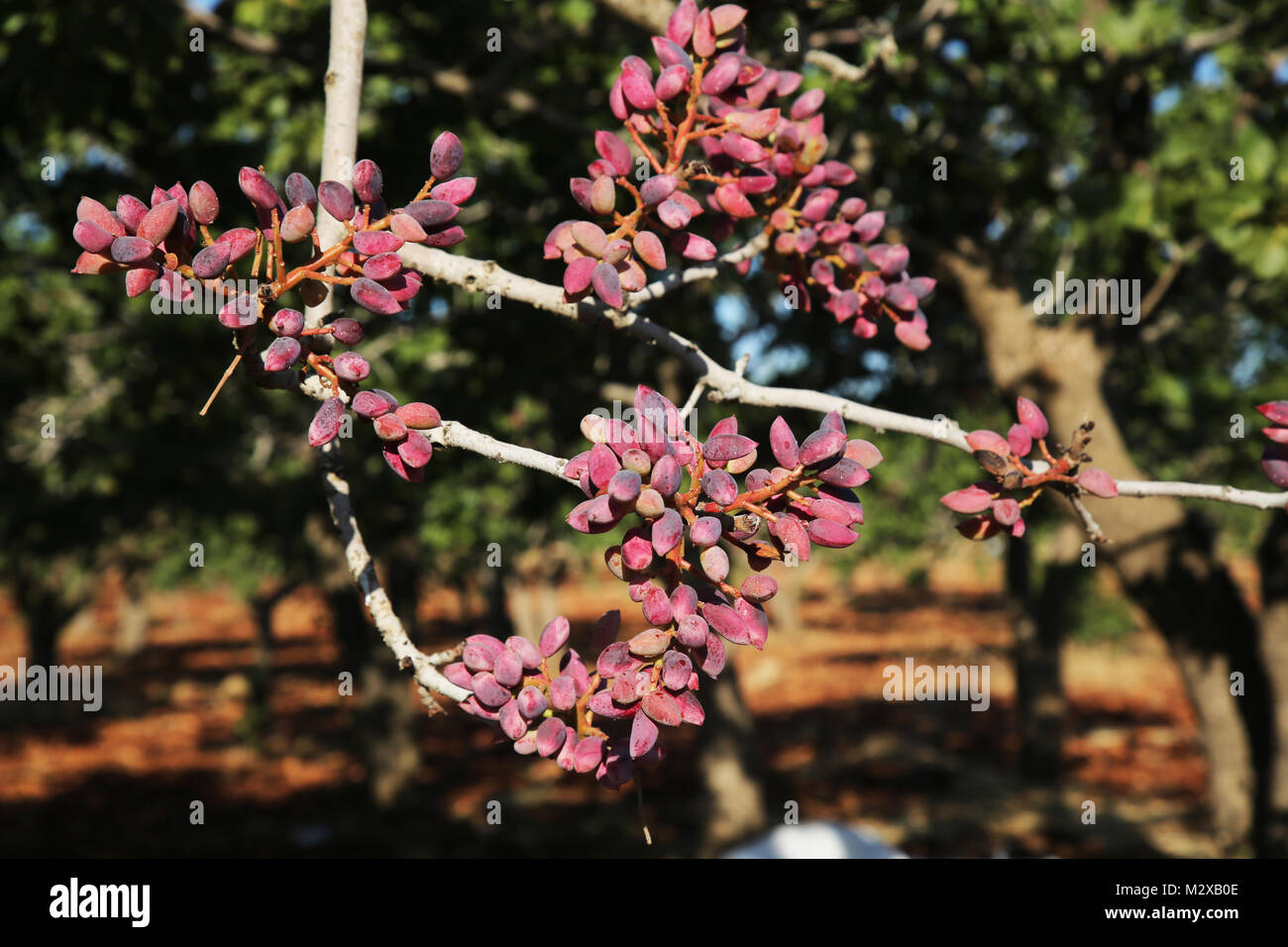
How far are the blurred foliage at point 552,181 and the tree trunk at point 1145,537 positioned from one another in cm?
29

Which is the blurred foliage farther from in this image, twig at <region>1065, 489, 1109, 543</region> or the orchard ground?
the orchard ground

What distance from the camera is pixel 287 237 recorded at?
4.41 ft

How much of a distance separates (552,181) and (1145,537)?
3384 millimetres

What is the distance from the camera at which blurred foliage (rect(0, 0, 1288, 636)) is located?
4.28 metres

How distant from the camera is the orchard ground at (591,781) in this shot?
12266mm

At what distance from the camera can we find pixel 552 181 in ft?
17.2

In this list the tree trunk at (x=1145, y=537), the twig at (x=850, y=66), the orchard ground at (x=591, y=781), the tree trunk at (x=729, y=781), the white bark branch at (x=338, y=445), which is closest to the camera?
the white bark branch at (x=338, y=445)

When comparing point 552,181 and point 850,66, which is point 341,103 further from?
point 552,181

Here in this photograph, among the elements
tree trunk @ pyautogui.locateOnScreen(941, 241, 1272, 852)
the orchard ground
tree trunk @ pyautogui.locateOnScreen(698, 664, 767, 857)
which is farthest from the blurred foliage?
the orchard ground

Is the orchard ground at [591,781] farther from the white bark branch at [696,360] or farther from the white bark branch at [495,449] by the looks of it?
the white bark branch at [495,449]

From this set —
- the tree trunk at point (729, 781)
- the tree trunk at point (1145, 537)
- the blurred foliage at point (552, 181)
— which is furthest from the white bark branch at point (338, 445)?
the tree trunk at point (729, 781)

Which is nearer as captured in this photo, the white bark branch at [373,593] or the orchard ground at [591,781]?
the white bark branch at [373,593]
